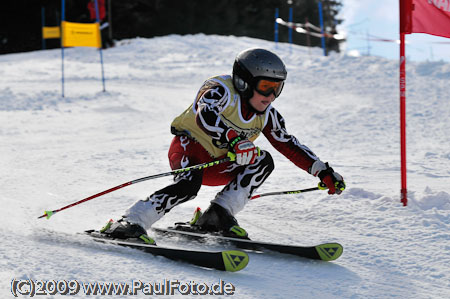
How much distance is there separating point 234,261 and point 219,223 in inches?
32.2

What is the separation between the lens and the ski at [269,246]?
10.6 ft

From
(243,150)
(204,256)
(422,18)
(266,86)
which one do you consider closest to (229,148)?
(243,150)

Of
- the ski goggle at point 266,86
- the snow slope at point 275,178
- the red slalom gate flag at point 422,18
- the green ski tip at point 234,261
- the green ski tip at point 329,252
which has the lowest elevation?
the snow slope at point 275,178

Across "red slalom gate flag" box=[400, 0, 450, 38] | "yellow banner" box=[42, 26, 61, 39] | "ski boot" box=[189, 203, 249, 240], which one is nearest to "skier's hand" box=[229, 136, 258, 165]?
"ski boot" box=[189, 203, 249, 240]

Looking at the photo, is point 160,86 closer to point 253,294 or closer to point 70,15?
point 253,294

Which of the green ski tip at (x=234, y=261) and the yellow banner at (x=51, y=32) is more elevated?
the green ski tip at (x=234, y=261)

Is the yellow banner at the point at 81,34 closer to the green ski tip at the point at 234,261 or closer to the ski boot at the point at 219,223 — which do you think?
the ski boot at the point at 219,223

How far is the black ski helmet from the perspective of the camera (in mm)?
3557

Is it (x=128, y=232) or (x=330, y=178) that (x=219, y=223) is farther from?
(x=330, y=178)

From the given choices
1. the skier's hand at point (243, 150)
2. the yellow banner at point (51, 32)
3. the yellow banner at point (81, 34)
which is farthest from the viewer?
the yellow banner at point (51, 32)

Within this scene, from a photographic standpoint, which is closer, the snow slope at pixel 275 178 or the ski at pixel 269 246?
the snow slope at pixel 275 178

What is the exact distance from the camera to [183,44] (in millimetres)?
21250

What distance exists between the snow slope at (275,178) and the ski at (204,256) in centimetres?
6

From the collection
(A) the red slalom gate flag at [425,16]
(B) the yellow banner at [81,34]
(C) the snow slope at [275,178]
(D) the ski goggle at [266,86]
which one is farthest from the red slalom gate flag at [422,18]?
(B) the yellow banner at [81,34]
